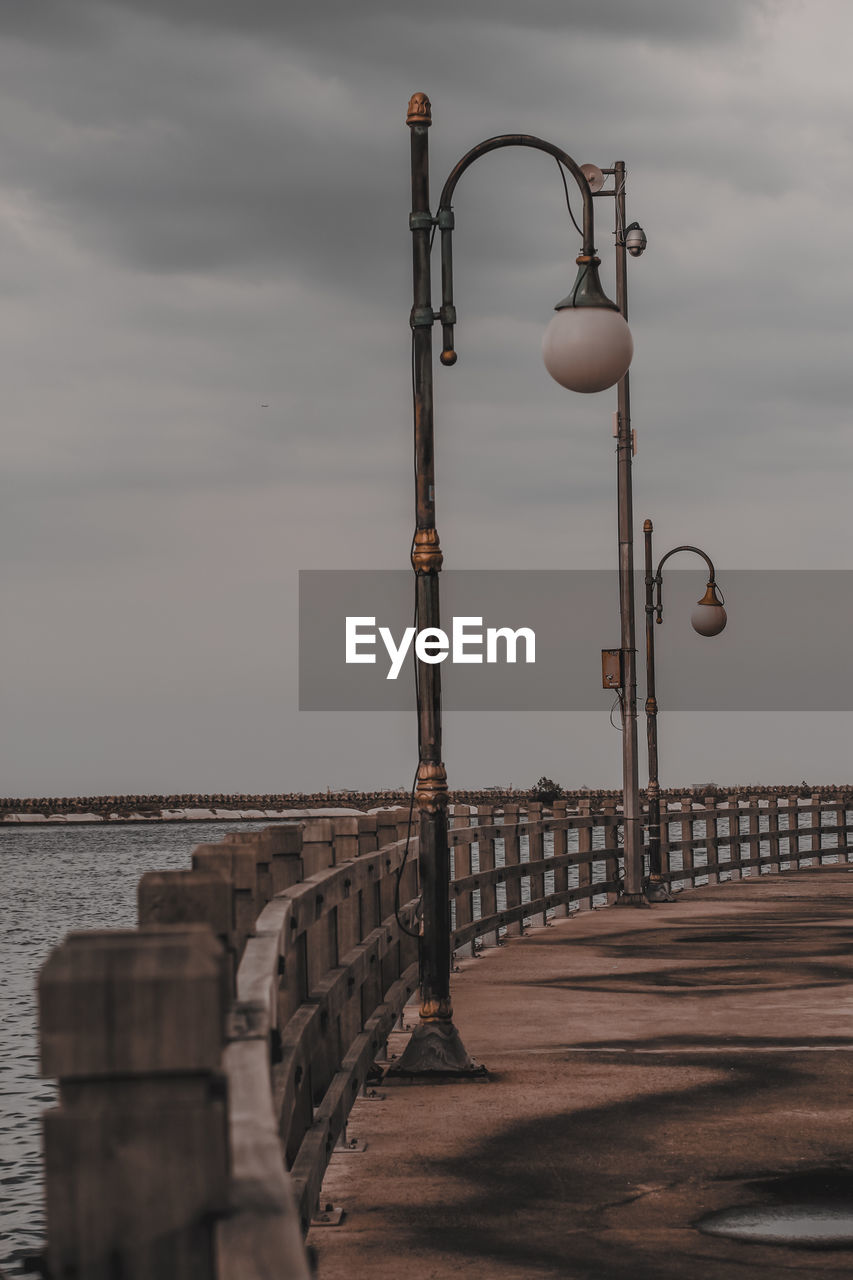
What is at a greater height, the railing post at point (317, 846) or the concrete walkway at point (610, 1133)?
the railing post at point (317, 846)

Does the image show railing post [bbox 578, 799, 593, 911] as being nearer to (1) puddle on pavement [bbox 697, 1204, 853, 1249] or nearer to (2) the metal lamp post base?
(2) the metal lamp post base

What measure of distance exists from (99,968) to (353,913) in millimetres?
6790

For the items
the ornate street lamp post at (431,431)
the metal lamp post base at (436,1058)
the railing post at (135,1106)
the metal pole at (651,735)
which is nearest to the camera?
the railing post at (135,1106)

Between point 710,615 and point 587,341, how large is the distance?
1875cm

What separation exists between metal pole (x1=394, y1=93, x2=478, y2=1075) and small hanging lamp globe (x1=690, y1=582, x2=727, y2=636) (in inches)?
724

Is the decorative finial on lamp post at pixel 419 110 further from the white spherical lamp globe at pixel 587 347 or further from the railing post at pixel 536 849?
the railing post at pixel 536 849

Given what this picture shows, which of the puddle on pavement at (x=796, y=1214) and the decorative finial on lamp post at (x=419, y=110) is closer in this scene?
the puddle on pavement at (x=796, y=1214)

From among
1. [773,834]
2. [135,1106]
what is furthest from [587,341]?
[773,834]

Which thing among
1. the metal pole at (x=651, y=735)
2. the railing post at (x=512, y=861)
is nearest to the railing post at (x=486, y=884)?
the railing post at (x=512, y=861)

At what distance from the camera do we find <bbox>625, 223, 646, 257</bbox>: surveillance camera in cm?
2300

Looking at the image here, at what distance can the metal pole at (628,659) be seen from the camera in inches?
884

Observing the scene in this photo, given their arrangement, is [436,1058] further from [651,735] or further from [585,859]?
[651,735]

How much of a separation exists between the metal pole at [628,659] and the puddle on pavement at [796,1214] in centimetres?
1524

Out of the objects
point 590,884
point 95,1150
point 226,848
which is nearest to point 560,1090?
point 226,848
